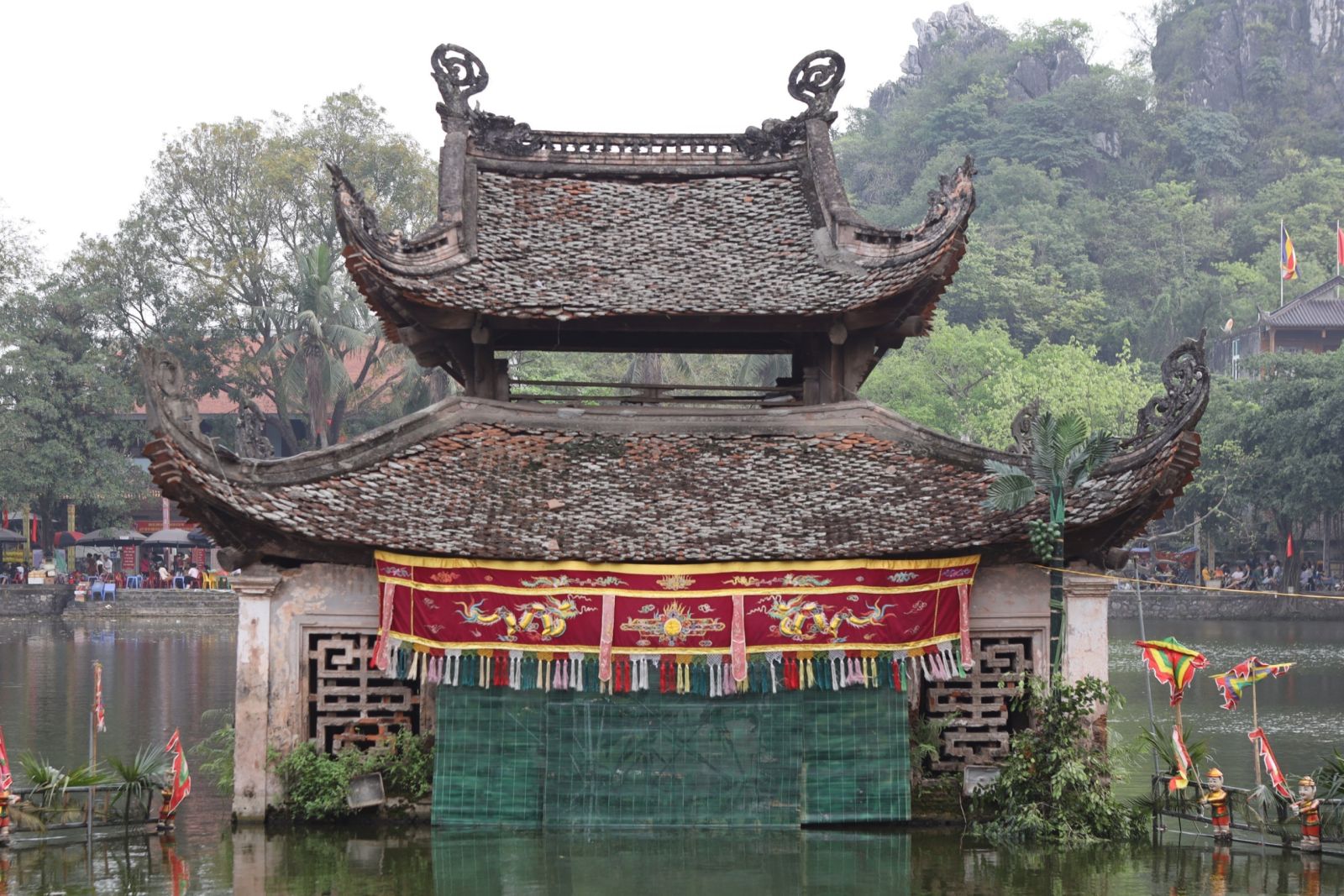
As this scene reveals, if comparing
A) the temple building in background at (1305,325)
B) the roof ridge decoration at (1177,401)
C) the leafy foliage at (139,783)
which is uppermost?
the temple building in background at (1305,325)

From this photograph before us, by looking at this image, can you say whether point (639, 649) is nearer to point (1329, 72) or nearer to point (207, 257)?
point (207, 257)

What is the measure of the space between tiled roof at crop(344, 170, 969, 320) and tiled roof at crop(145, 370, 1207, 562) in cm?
144

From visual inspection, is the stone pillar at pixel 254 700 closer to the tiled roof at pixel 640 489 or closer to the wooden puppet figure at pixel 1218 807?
the tiled roof at pixel 640 489

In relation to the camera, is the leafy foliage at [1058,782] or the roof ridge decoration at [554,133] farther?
the roof ridge decoration at [554,133]

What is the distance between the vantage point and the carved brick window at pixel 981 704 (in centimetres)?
1952

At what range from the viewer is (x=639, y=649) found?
1862cm

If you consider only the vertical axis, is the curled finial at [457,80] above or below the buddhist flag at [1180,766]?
above

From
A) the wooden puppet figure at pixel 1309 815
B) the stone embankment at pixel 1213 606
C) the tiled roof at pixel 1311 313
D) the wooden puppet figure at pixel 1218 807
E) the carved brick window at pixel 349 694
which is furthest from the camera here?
the tiled roof at pixel 1311 313

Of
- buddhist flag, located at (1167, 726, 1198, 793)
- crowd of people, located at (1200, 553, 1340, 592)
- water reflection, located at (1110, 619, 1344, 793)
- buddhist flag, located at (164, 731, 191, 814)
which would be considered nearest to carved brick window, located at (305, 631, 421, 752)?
buddhist flag, located at (164, 731, 191, 814)

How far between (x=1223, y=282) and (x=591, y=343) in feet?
270

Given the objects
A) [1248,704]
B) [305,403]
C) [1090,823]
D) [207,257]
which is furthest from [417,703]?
[207,257]

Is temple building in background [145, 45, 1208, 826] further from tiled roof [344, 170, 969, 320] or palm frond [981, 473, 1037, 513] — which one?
palm frond [981, 473, 1037, 513]

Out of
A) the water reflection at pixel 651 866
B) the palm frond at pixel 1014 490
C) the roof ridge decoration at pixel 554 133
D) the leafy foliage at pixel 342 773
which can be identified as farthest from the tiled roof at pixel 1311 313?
the leafy foliage at pixel 342 773

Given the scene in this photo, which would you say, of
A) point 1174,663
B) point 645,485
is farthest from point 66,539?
point 1174,663
